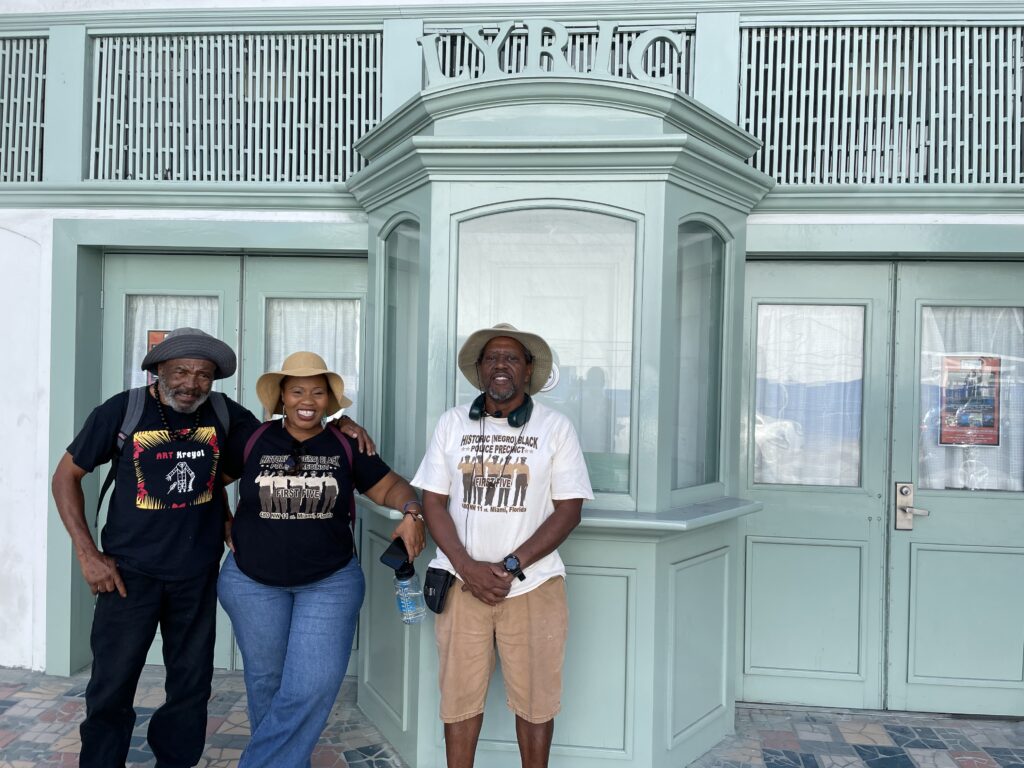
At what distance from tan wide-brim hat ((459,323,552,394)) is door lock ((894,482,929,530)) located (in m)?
2.23

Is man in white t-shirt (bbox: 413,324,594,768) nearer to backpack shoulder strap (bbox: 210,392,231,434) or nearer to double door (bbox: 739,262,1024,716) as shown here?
backpack shoulder strap (bbox: 210,392,231,434)

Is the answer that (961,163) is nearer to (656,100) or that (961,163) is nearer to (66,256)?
(656,100)

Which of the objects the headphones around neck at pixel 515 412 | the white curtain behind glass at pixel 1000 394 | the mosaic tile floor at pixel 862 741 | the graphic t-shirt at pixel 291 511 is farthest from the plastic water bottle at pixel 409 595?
the white curtain behind glass at pixel 1000 394

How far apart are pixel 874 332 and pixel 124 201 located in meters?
4.05

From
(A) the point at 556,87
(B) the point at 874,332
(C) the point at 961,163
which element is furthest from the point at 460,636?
(C) the point at 961,163

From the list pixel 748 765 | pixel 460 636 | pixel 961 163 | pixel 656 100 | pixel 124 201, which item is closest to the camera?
pixel 460 636

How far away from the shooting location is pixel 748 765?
3.62 metres

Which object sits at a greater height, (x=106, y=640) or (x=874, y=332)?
(x=874, y=332)

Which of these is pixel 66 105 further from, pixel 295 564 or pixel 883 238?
pixel 883 238

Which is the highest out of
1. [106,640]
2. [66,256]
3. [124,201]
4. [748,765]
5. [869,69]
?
[869,69]

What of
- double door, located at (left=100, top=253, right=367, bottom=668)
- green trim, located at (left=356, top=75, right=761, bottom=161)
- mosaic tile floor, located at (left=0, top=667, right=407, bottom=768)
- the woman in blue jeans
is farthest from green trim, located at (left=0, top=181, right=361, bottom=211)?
mosaic tile floor, located at (left=0, top=667, right=407, bottom=768)

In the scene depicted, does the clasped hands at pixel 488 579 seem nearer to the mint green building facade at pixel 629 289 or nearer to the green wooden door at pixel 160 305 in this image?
the mint green building facade at pixel 629 289

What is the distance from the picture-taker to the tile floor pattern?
362 centimetres

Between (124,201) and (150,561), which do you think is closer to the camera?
(150,561)
